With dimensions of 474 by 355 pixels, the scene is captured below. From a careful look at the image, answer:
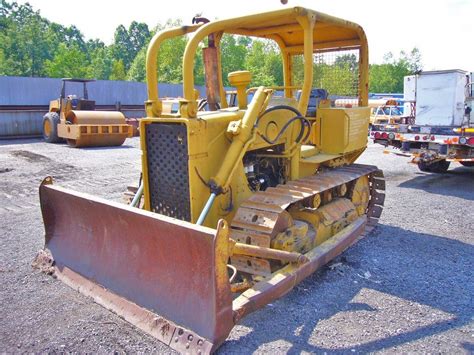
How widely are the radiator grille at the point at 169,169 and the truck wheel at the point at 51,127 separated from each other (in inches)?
529

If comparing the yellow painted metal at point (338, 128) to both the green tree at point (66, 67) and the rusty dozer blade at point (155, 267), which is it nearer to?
the rusty dozer blade at point (155, 267)

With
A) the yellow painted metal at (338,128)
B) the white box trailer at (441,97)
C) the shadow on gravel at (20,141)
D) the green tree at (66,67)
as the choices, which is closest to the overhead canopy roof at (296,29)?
the yellow painted metal at (338,128)

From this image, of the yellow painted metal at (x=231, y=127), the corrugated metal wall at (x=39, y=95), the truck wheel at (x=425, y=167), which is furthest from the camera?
the corrugated metal wall at (x=39, y=95)

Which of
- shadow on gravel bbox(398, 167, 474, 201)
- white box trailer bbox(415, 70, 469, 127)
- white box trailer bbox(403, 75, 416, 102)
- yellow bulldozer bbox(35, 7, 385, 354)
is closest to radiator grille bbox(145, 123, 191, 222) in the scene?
yellow bulldozer bbox(35, 7, 385, 354)

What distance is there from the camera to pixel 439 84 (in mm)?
10219

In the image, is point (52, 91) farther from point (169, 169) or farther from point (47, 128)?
point (169, 169)

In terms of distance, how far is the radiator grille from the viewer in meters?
3.85

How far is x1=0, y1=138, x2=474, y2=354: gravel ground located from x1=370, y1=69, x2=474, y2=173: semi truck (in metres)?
2.76

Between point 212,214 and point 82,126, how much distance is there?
12.1m

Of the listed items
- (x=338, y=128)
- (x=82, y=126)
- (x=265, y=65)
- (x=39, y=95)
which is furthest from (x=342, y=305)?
(x=265, y=65)

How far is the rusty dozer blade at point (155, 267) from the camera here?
2881 millimetres

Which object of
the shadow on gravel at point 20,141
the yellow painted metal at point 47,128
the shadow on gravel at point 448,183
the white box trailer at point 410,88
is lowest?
the shadow on gravel at point 448,183

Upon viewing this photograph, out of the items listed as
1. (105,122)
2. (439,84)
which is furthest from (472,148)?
(105,122)

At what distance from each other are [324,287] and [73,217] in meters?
2.53
